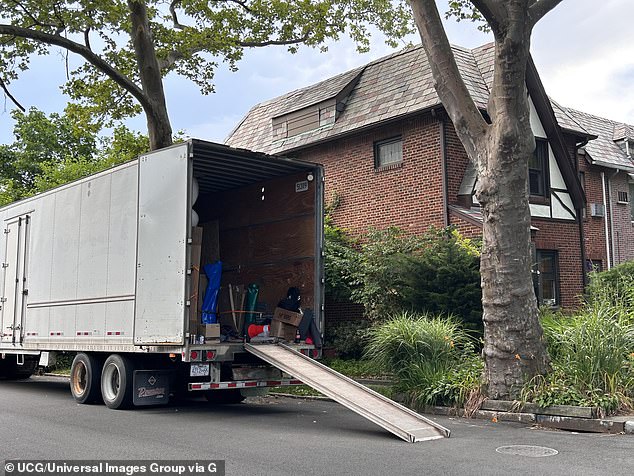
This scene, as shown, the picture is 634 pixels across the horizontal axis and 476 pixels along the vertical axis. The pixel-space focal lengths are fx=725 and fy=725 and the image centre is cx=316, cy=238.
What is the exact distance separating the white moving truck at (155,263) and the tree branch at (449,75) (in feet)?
8.13

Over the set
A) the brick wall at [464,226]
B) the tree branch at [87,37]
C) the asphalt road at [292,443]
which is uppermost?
the tree branch at [87,37]

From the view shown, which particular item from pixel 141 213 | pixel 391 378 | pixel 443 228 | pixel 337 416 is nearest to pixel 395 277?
pixel 443 228

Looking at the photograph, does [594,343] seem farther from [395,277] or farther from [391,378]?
[395,277]

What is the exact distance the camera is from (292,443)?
8062mm

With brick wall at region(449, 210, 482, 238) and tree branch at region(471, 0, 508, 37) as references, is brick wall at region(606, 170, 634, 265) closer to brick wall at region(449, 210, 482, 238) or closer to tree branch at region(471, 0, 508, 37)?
brick wall at region(449, 210, 482, 238)

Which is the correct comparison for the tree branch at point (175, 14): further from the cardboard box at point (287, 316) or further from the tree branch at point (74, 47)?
the cardboard box at point (287, 316)

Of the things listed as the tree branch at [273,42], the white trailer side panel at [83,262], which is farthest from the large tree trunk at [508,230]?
the tree branch at [273,42]

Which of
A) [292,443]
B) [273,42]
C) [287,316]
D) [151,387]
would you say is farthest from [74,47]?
[292,443]

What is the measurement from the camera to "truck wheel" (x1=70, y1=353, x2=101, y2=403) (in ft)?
38.1

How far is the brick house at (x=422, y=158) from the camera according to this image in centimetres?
1786

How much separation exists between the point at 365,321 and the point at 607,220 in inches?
412

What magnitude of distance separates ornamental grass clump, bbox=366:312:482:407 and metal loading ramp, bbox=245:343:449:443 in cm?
152

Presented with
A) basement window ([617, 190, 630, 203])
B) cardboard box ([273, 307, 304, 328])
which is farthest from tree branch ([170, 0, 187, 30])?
basement window ([617, 190, 630, 203])

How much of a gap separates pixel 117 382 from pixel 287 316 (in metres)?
2.86
